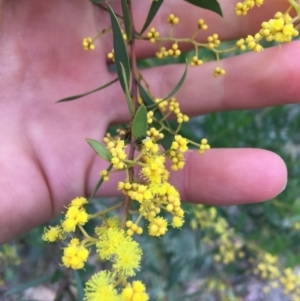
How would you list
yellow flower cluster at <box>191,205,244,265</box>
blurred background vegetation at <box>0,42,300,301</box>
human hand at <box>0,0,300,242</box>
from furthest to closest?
yellow flower cluster at <box>191,205,244,265</box> < blurred background vegetation at <box>0,42,300,301</box> < human hand at <box>0,0,300,242</box>

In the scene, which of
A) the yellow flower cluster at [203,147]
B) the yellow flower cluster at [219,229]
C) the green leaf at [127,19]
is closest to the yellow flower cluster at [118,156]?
the yellow flower cluster at [203,147]

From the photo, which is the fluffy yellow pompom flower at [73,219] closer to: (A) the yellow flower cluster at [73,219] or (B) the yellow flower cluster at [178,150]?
(A) the yellow flower cluster at [73,219]

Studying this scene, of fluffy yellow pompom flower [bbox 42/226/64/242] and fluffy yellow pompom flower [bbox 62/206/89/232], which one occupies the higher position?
fluffy yellow pompom flower [bbox 62/206/89/232]

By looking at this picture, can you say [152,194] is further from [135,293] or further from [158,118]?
[158,118]

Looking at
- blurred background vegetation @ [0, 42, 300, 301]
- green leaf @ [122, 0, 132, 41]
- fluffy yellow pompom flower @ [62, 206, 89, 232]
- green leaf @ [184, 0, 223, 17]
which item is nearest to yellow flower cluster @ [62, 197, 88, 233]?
fluffy yellow pompom flower @ [62, 206, 89, 232]

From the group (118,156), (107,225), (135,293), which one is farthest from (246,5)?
(135,293)

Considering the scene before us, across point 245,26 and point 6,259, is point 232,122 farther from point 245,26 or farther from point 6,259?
point 6,259

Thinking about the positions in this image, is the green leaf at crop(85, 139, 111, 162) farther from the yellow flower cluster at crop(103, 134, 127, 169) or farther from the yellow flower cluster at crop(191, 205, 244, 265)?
the yellow flower cluster at crop(191, 205, 244, 265)
